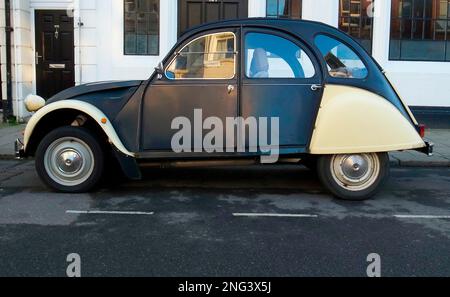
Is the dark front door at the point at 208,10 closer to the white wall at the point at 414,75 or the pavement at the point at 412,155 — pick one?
the white wall at the point at 414,75

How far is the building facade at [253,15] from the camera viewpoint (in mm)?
12219

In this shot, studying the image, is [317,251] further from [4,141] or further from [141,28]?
[141,28]

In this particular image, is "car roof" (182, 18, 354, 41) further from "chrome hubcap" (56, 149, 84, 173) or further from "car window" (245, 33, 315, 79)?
"chrome hubcap" (56, 149, 84, 173)

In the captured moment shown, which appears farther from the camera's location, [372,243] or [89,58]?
[89,58]

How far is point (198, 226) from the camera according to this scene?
5211 millimetres

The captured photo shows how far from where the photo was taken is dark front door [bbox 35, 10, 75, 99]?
12.6 metres

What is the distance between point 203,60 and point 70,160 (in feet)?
6.39

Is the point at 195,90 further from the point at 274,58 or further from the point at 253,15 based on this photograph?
the point at 253,15

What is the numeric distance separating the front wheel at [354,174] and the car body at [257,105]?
0.04ft

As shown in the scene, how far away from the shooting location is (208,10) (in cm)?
1239

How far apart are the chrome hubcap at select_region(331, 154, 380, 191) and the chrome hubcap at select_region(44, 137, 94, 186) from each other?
2.88 meters
